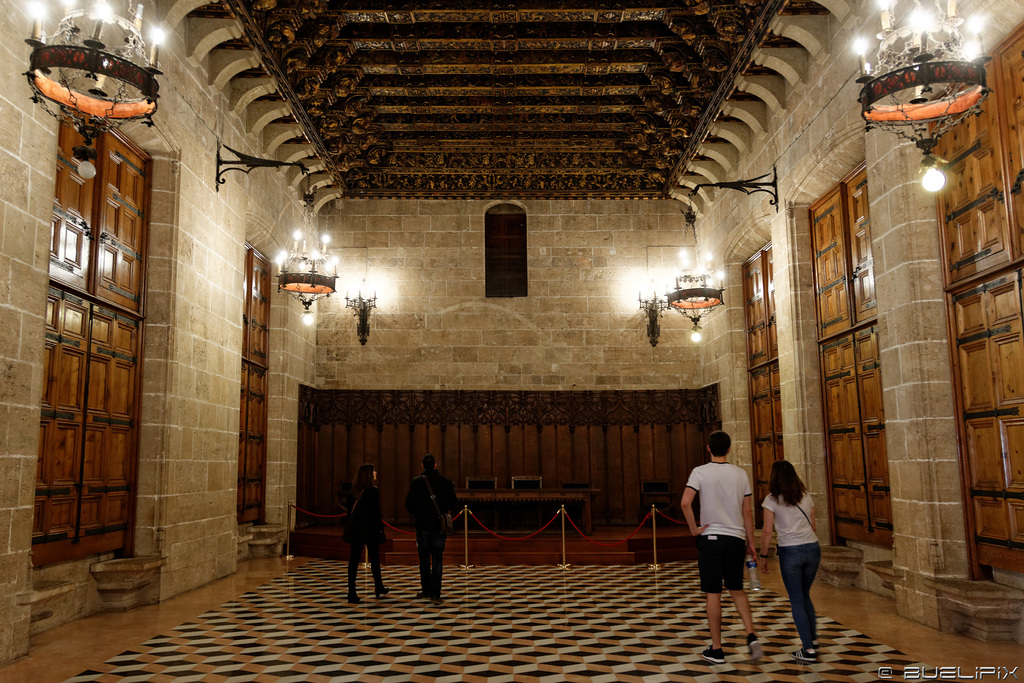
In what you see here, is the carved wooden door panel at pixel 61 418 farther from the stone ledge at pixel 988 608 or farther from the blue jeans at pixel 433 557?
the stone ledge at pixel 988 608

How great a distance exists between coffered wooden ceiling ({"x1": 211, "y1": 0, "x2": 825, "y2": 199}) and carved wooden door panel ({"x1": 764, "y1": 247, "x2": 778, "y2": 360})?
2160mm

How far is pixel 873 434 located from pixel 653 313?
623cm

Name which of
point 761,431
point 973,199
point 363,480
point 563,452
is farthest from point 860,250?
point 563,452

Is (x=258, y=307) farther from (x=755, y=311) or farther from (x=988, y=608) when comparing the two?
(x=988, y=608)

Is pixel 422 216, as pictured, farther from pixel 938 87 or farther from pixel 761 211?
pixel 938 87

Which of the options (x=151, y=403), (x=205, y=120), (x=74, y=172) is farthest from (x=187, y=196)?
(x=151, y=403)

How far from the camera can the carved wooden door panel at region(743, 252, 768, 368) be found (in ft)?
39.3

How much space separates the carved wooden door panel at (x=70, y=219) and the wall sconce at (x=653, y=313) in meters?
9.48

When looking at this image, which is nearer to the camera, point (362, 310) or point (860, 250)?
point (860, 250)

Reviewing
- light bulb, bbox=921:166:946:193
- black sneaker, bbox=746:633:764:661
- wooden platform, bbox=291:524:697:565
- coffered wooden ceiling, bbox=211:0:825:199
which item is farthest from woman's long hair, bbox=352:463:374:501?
light bulb, bbox=921:166:946:193

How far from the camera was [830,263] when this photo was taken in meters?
9.58

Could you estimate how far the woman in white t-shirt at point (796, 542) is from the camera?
5.25 m

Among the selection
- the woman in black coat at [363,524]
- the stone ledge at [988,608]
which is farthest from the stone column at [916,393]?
the woman in black coat at [363,524]

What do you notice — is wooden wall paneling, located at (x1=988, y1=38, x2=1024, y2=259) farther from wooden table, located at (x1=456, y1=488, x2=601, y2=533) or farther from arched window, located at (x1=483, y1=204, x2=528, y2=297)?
arched window, located at (x1=483, y1=204, x2=528, y2=297)
